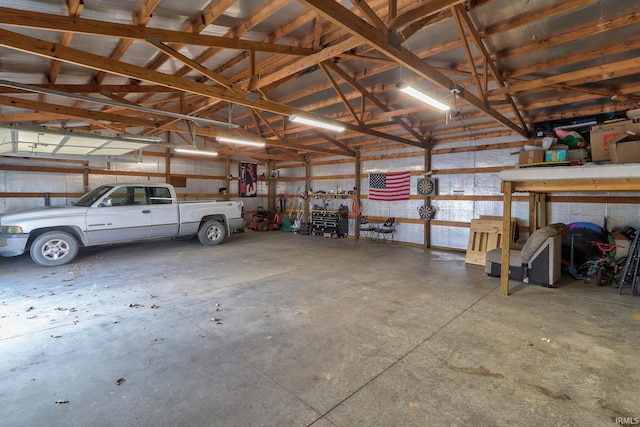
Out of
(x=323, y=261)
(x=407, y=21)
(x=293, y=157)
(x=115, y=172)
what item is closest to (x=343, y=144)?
(x=293, y=157)

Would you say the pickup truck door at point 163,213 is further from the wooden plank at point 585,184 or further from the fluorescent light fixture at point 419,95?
the wooden plank at point 585,184

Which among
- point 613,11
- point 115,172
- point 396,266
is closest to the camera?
point 613,11

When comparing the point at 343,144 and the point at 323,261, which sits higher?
the point at 343,144

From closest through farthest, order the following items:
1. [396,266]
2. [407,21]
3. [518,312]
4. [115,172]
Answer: [407,21] → [518,312] → [396,266] → [115,172]

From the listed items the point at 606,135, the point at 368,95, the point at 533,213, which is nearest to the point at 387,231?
the point at 533,213

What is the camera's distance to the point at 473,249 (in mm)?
6688

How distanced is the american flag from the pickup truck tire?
7.95m

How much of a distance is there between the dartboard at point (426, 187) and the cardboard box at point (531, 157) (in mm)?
3770

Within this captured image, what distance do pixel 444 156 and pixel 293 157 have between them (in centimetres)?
569

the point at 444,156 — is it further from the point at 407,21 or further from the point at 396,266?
the point at 407,21

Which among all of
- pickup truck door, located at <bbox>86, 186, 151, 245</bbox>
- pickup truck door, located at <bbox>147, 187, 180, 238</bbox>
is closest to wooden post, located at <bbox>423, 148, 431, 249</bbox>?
pickup truck door, located at <bbox>147, 187, 180, 238</bbox>

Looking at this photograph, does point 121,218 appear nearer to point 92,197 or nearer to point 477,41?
point 92,197

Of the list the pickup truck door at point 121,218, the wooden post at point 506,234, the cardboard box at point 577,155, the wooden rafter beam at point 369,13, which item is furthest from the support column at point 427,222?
the pickup truck door at point 121,218

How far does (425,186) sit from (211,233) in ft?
20.7
